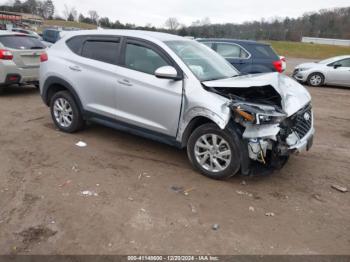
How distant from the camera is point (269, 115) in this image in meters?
3.86

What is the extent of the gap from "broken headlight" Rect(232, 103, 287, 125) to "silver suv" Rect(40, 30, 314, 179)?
0.01m

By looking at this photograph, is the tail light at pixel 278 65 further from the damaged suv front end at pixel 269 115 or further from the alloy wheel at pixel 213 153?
the alloy wheel at pixel 213 153

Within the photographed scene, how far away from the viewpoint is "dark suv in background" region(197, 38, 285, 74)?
10.2 m

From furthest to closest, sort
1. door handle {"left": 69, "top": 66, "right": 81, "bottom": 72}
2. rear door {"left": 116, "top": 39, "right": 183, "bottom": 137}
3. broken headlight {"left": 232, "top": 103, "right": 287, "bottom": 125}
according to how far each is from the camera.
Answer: door handle {"left": 69, "top": 66, "right": 81, "bottom": 72} → rear door {"left": 116, "top": 39, "right": 183, "bottom": 137} → broken headlight {"left": 232, "top": 103, "right": 287, "bottom": 125}

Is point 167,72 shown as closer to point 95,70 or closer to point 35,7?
point 95,70

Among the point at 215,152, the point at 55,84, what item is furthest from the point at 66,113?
the point at 215,152

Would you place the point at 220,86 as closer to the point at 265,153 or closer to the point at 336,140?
the point at 265,153

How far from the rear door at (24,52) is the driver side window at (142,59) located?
455cm

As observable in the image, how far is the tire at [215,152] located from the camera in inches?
158

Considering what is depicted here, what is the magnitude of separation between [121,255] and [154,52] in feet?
9.31

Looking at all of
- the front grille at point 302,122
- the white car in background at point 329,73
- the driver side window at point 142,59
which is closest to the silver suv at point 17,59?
the driver side window at point 142,59

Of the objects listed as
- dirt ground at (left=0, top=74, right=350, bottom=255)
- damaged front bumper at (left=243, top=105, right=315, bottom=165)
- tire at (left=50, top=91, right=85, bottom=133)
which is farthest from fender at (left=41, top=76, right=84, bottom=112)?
damaged front bumper at (left=243, top=105, right=315, bottom=165)

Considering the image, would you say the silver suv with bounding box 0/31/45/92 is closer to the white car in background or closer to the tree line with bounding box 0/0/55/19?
the white car in background

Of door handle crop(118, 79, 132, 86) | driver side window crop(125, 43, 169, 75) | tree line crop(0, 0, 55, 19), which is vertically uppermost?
tree line crop(0, 0, 55, 19)
